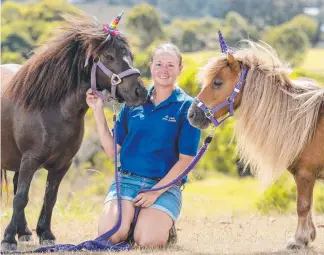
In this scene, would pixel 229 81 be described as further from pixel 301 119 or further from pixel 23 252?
pixel 23 252

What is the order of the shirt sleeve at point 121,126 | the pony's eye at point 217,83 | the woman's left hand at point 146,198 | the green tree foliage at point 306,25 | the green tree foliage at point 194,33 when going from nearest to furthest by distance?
the pony's eye at point 217,83
the woman's left hand at point 146,198
the shirt sleeve at point 121,126
the green tree foliage at point 194,33
the green tree foliage at point 306,25

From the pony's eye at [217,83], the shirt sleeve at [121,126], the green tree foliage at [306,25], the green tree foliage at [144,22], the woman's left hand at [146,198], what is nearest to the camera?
the pony's eye at [217,83]

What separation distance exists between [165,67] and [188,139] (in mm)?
646

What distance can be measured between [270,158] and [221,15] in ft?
268

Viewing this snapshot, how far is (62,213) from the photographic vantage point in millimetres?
8570

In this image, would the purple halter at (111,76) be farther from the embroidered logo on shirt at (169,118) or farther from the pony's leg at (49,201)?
the pony's leg at (49,201)

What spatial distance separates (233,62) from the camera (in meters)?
5.10

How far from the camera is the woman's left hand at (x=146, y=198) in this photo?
5203 millimetres

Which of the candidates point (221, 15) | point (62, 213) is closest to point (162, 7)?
point (221, 15)

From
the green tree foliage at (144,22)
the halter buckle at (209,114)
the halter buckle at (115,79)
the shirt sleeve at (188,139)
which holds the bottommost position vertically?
the shirt sleeve at (188,139)

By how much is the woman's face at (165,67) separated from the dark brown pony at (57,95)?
227 millimetres

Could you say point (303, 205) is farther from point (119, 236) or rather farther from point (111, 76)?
point (111, 76)

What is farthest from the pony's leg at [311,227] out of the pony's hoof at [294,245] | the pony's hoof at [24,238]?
the pony's hoof at [24,238]

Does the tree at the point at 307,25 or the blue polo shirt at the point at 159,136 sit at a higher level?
the tree at the point at 307,25
